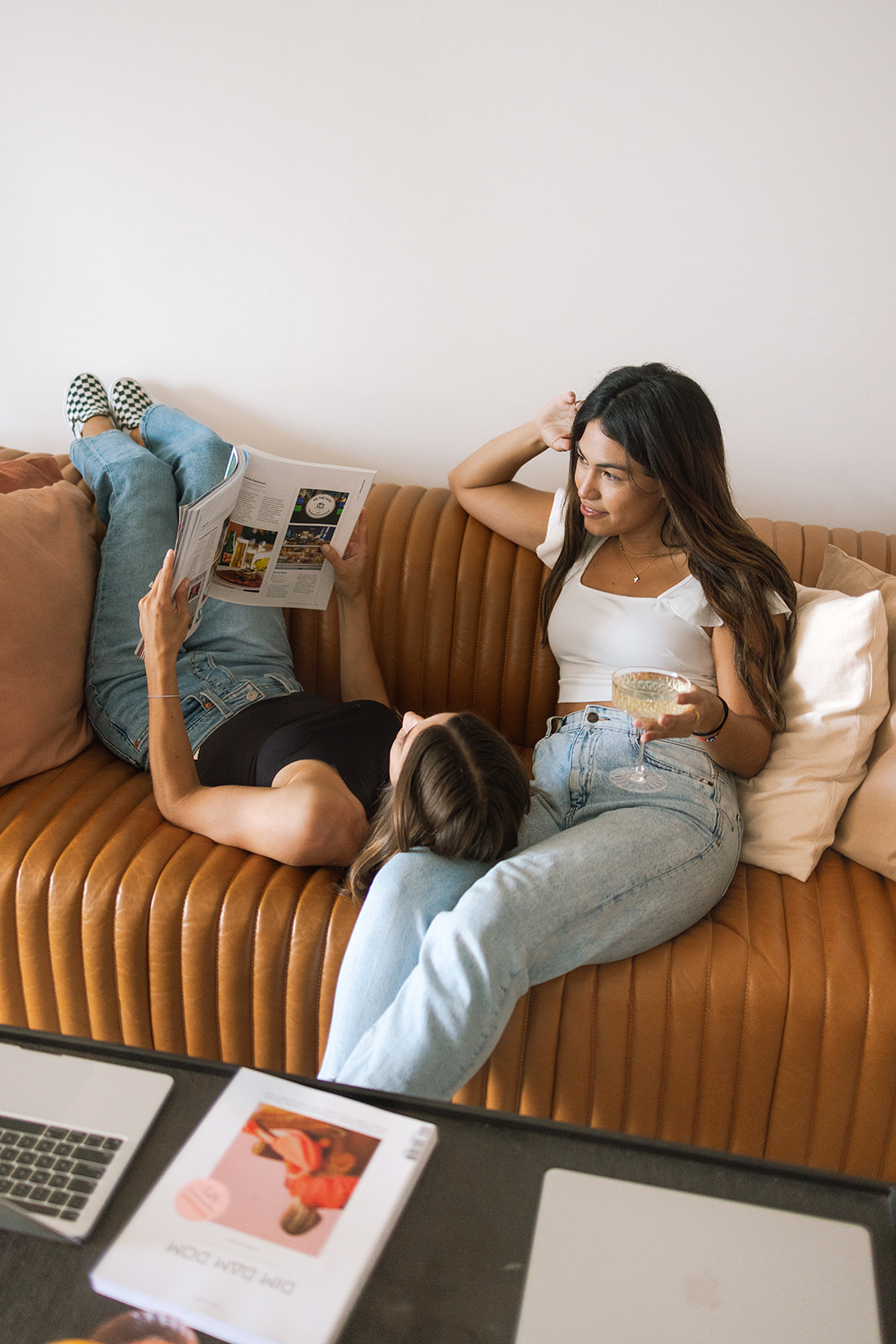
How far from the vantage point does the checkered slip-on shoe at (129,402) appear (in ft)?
7.19

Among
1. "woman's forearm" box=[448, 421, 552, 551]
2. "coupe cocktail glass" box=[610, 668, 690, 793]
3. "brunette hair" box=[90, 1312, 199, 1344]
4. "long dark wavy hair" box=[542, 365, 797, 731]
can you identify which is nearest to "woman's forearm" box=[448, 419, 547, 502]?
"woman's forearm" box=[448, 421, 552, 551]

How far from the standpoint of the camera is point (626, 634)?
5.70 feet

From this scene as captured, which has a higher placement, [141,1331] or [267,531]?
[267,531]

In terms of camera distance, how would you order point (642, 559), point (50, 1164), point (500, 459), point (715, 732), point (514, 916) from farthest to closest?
1. point (500, 459)
2. point (642, 559)
3. point (715, 732)
4. point (514, 916)
5. point (50, 1164)

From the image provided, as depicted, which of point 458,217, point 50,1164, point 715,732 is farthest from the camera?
point 458,217

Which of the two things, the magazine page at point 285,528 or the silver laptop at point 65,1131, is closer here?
the silver laptop at point 65,1131

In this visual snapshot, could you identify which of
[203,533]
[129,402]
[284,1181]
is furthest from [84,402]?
[284,1181]

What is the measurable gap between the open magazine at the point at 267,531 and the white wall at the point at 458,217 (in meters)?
0.61

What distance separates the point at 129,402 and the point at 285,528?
29.3 inches

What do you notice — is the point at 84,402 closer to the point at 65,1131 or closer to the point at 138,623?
the point at 138,623

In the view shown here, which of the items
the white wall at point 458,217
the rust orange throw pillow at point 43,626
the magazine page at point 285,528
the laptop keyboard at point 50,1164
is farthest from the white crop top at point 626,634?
the laptop keyboard at point 50,1164

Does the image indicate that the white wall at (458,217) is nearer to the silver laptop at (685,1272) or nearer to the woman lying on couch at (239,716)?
the woman lying on couch at (239,716)

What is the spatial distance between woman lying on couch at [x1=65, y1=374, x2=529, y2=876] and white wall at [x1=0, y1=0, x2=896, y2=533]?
353 millimetres

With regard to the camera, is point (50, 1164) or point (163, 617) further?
point (163, 617)
